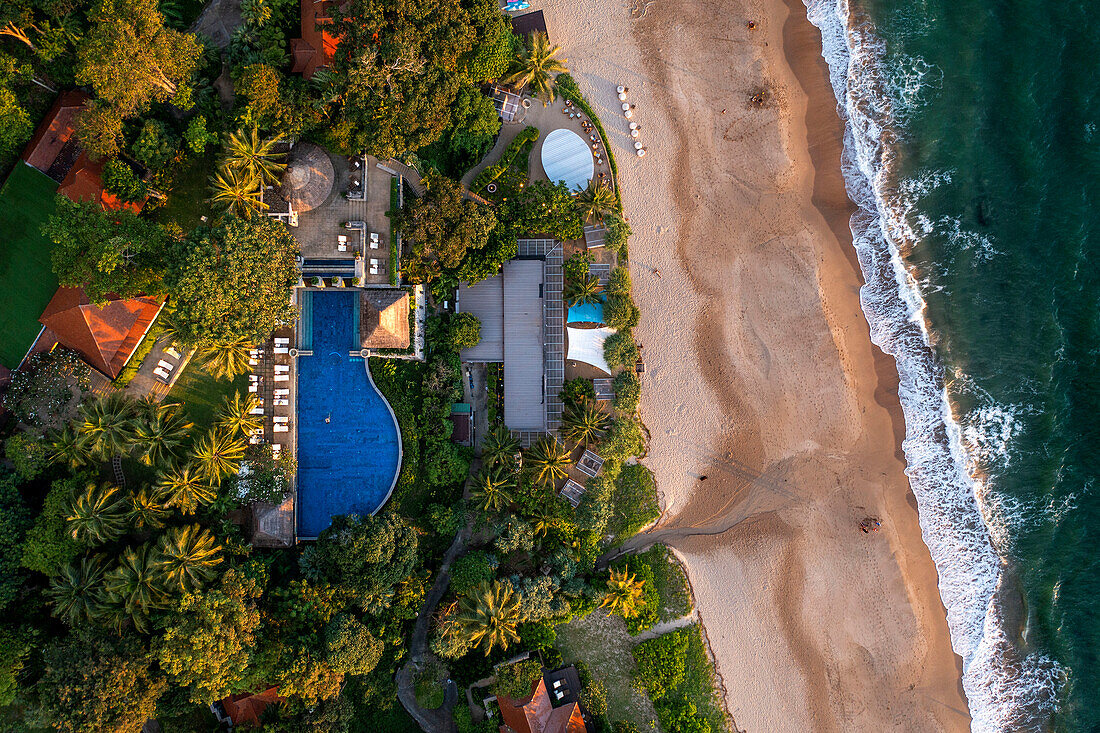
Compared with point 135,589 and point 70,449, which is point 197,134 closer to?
point 70,449

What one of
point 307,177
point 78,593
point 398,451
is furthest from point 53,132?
point 398,451

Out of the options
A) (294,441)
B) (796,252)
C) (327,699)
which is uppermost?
(796,252)

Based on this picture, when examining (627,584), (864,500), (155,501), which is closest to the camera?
(155,501)

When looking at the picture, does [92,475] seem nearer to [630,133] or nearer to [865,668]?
[630,133]

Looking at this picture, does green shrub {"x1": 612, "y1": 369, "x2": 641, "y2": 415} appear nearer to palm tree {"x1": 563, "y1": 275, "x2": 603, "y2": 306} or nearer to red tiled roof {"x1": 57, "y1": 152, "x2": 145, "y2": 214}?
palm tree {"x1": 563, "y1": 275, "x2": 603, "y2": 306}

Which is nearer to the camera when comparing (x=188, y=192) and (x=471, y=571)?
(x=471, y=571)

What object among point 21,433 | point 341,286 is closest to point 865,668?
point 341,286

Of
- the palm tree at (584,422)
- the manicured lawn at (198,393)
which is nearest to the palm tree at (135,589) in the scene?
the manicured lawn at (198,393)
